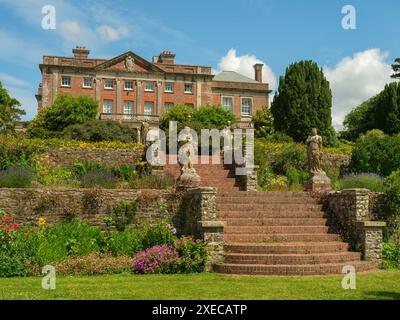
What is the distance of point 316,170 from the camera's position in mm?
17297

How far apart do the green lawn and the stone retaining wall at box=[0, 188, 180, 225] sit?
3457 mm

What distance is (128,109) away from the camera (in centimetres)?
5662

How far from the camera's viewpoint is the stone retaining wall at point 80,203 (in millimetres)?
14906

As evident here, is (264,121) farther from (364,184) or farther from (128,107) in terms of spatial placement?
(364,184)

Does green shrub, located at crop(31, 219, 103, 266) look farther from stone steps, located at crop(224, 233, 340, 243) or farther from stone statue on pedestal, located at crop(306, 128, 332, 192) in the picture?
stone statue on pedestal, located at crop(306, 128, 332, 192)

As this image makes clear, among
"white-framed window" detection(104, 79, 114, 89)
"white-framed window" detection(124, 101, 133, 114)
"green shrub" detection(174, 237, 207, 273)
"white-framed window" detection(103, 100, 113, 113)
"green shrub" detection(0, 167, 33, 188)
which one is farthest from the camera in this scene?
"white-framed window" detection(124, 101, 133, 114)

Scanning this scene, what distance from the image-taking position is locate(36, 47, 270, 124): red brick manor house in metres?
54.8

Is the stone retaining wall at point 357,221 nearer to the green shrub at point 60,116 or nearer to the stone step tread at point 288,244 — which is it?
the stone step tread at point 288,244

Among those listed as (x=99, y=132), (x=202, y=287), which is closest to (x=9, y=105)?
(x=99, y=132)

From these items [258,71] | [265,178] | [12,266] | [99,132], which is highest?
[258,71]

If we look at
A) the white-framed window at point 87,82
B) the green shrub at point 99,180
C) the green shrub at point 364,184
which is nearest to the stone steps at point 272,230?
the green shrub at point 364,184

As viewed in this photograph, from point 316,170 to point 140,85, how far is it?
41704 mm

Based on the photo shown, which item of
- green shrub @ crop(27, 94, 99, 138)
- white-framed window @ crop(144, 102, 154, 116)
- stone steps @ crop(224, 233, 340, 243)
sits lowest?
stone steps @ crop(224, 233, 340, 243)

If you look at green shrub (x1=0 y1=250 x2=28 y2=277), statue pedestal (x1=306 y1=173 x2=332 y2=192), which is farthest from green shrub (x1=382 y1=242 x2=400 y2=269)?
green shrub (x1=0 y1=250 x2=28 y2=277)
